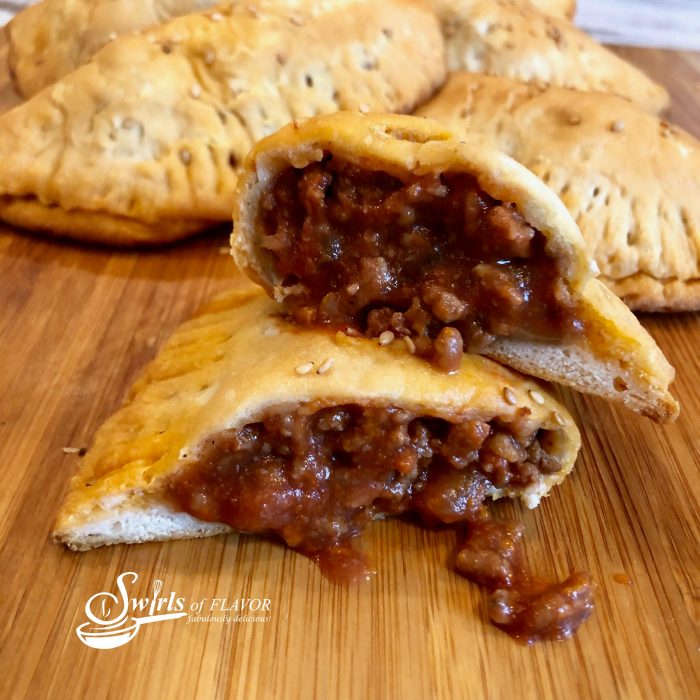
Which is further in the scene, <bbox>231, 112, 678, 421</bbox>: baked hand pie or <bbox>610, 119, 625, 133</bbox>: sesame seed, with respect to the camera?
<bbox>610, 119, 625, 133</bbox>: sesame seed

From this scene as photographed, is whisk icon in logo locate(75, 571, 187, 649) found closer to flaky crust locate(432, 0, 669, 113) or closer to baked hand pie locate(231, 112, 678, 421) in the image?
baked hand pie locate(231, 112, 678, 421)

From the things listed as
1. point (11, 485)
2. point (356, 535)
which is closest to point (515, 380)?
point (356, 535)

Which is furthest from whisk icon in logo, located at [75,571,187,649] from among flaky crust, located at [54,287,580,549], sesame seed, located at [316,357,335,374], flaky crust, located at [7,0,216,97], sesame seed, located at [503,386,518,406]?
flaky crust, located at [7,0,216,97]

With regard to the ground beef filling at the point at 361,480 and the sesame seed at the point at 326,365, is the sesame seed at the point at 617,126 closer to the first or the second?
the ground beef filling at the point at 361,480

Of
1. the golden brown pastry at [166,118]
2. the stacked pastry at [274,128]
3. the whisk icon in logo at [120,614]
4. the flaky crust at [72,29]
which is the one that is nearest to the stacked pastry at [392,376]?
the whisk icon in logo at [120,614]

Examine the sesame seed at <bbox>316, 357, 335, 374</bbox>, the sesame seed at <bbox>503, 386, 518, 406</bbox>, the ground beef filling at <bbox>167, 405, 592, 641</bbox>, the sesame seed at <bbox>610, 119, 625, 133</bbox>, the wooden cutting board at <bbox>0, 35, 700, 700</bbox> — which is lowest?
the wooden cutting board at <bbox>0, 35, 700, 700</bbox>

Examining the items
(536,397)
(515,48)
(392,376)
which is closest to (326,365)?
(392,376)

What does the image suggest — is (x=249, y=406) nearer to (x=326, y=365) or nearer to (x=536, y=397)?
(x=326, y=365)
